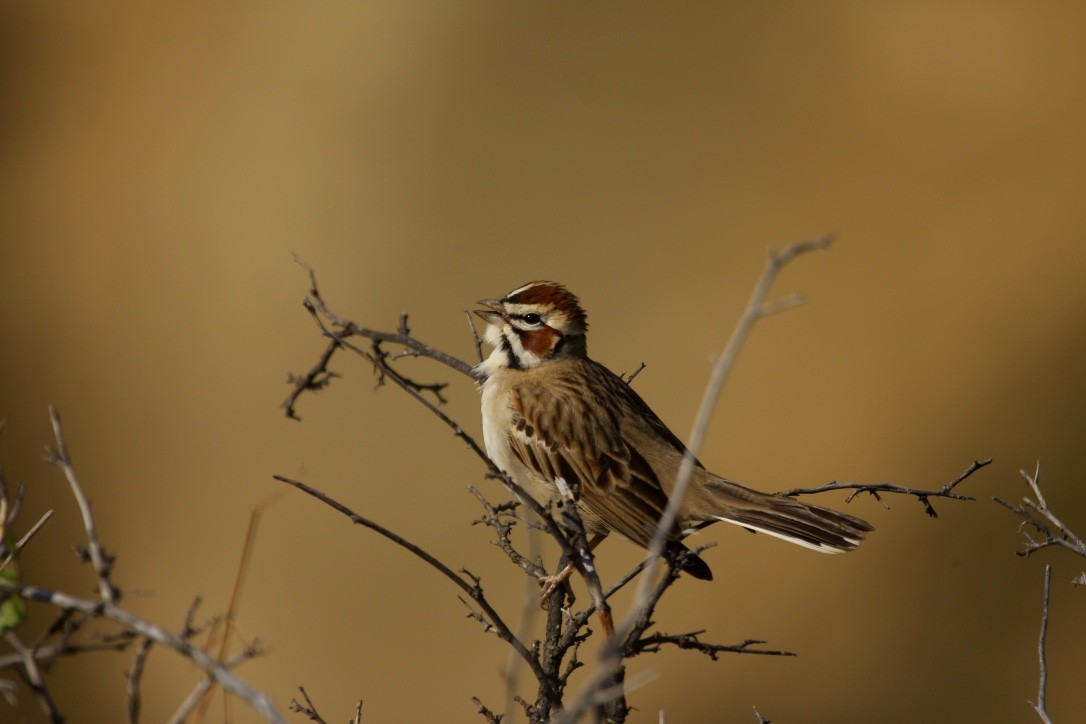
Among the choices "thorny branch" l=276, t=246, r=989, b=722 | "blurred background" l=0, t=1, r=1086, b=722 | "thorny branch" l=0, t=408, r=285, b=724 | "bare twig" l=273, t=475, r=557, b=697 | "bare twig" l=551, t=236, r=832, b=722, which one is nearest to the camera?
"bare twig" l=551, t=236, r=832, b=722

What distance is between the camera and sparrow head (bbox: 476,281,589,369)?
534cm

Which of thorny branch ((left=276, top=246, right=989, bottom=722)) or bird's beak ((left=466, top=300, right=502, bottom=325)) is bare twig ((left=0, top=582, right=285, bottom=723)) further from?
bird's beak ((left=466, top=300, right=502, bottom=325))

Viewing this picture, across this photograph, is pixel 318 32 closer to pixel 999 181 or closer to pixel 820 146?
pixel 820 146

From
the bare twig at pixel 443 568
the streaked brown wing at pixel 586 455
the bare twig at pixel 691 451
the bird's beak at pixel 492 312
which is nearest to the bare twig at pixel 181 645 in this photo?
the bare twig at pixel 691 451

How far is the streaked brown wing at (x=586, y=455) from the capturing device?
502cm

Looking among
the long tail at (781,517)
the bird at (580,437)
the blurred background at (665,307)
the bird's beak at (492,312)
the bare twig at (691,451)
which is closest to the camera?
the bare twig at (691,451)

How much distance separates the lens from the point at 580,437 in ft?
17.1

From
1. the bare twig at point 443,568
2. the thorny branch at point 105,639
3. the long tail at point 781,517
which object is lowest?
the thorny branch at point 105,639

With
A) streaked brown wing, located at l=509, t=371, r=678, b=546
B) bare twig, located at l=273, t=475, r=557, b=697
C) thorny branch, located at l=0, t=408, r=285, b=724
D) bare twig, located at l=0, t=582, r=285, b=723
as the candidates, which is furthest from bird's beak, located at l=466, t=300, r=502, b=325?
bare twig, located at l=0, t=582, r=285, b=723

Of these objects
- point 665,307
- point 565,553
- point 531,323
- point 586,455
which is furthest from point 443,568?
point 665,307

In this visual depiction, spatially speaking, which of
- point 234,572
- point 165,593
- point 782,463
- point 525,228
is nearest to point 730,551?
point 782,463

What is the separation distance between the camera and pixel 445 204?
10.7 m

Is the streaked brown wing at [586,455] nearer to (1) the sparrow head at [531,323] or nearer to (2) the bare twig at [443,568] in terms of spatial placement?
(1) the sparrow head at [531,323]

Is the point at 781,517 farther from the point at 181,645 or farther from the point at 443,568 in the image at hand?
the point at 181,645
